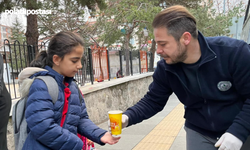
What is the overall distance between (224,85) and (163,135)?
3236 millimetres

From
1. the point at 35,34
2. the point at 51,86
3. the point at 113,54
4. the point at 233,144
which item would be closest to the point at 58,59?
the point at 51,86

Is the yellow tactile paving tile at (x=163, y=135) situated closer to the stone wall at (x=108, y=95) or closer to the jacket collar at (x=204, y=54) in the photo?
the stone wall at (x=108, y=95)

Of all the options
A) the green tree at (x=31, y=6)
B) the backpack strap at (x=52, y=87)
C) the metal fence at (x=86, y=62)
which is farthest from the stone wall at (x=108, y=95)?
the backpack strap at (x=52, y=87)

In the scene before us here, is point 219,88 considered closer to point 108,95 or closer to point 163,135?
point 163,135

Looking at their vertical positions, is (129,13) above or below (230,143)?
above

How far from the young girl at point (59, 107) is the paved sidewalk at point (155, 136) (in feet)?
7.52

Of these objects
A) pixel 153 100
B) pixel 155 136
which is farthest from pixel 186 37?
pixel 155 136

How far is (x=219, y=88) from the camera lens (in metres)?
1.60

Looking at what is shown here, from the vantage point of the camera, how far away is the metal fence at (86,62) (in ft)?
14.2

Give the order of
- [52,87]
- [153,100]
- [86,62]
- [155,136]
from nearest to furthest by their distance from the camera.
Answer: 1. [52,87]
2. [153,100]
3. [155,136]
4. [86,62]

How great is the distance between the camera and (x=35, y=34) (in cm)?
606

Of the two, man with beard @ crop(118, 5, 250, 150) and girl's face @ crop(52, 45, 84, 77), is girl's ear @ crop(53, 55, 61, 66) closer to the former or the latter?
girl's face @ crop(52, 45, 84, 77)

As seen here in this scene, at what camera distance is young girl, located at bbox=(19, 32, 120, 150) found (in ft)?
5.23

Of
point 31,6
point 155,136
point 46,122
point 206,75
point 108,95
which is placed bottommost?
point 155,136
